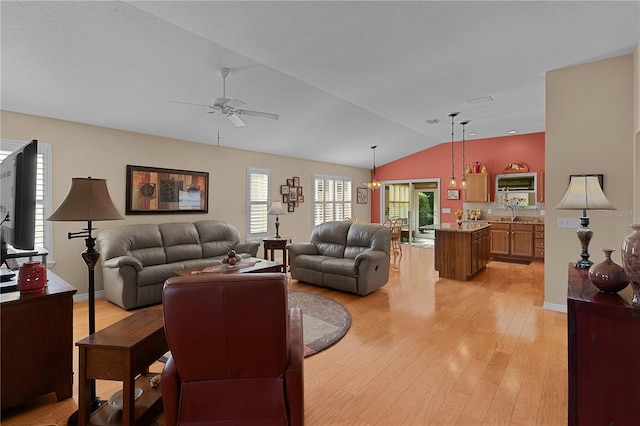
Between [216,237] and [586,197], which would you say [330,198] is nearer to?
[216,237]

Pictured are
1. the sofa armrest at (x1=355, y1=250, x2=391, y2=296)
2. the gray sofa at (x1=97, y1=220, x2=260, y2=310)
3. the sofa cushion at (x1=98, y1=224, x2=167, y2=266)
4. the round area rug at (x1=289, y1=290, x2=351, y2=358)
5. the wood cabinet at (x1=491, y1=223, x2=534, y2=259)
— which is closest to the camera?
the round area rug at (x1=289, y1=290, x2=351, y2=358)

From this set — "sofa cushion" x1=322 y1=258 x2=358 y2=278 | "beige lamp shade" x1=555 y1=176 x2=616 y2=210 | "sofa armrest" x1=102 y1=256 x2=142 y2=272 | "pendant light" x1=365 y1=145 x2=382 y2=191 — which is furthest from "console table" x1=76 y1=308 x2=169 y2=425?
"pendant light" x1=365 y1=145 x2=382 y2=191

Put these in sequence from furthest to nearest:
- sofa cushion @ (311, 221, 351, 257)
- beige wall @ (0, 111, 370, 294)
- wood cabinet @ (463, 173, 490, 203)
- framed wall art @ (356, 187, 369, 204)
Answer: framed wall art @ (356, 187, 369, 204)
wood cabinet @ (463, 173, 490, 203)
sofa cushion @ (311, 221, 351, 257)
beige wall @ (0, 111, 370, 294)

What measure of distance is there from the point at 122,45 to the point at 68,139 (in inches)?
83.7

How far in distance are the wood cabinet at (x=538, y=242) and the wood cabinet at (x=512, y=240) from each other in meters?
0.06

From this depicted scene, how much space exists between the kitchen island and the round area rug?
2.47 m

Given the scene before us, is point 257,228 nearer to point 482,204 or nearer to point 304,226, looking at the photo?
point 304,226

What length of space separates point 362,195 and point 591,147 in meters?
6.76

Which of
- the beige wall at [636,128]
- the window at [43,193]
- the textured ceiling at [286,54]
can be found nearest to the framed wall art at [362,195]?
the textured ceiling at [286,54]

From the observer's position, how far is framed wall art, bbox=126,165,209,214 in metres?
5.12

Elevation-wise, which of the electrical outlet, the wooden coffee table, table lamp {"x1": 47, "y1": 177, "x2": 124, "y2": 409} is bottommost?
the wooden coffee table

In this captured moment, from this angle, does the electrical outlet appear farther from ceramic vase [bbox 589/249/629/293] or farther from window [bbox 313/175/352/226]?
window [bbox 313/175/352/226]

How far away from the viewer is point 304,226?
8203 millimetres

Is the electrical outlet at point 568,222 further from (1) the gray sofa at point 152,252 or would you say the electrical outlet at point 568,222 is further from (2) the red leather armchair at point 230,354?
(1) the gray sofa at point 152,252
